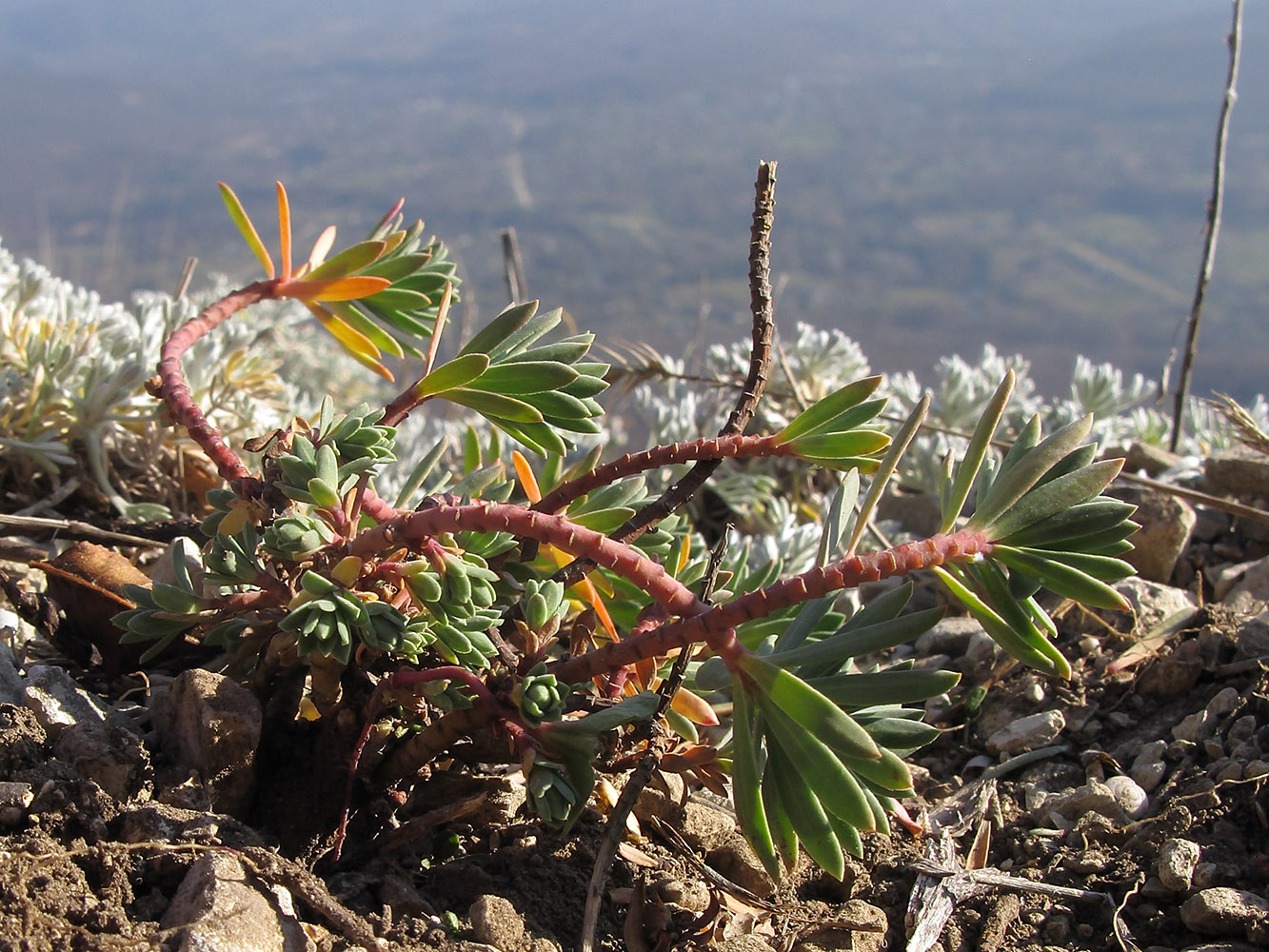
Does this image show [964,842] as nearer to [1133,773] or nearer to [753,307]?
[1133,773]

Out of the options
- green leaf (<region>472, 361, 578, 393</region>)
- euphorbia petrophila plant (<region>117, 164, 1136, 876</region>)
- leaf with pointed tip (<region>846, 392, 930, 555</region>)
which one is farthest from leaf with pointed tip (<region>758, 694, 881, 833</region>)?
green leaf (<region>472, 361, 578, 393</region>)

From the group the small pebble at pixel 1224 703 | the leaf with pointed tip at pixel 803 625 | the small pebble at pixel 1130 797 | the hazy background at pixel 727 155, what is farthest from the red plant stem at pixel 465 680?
the hazy background at pixel 727 155

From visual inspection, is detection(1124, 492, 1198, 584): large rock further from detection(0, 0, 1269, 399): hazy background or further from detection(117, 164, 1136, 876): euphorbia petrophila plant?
detection(0, 0, 1269, 399): hazy background

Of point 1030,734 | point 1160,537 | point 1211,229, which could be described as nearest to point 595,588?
point 1030,734

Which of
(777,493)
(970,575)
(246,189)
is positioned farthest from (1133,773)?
(246,189)

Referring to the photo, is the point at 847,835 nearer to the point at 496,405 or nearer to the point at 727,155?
the point at 496,405

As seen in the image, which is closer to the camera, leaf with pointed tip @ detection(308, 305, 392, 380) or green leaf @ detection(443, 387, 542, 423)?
green leaf @ detection(443, 387, 542, 423)
